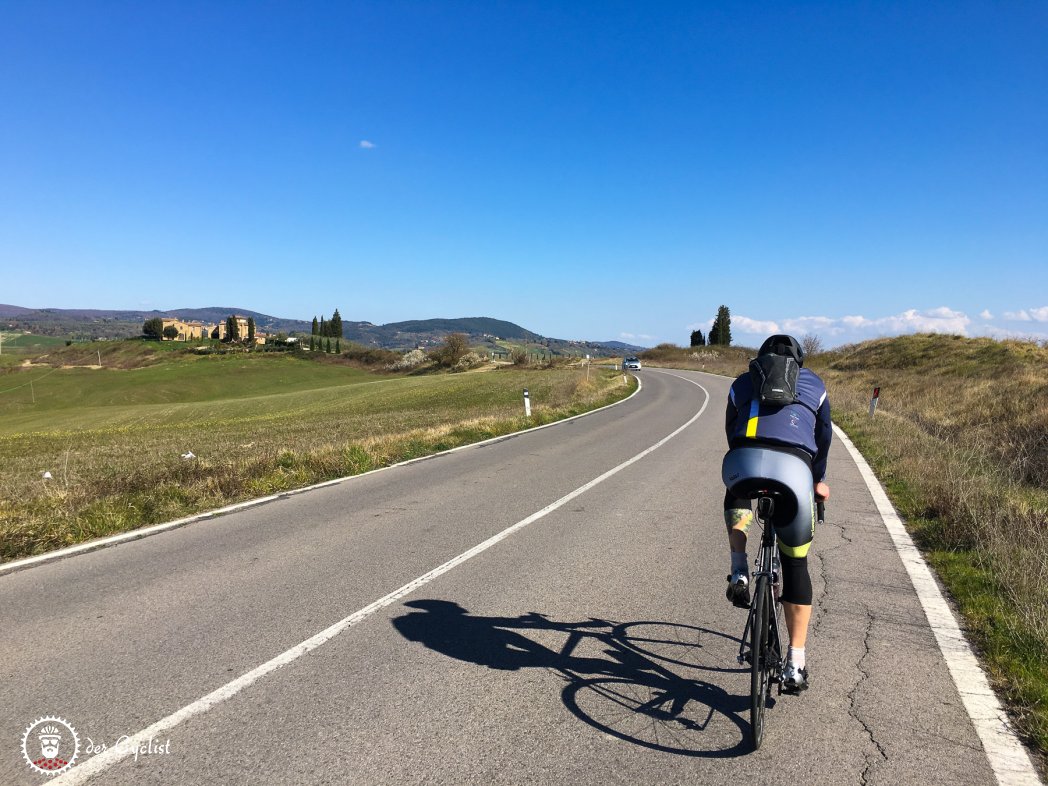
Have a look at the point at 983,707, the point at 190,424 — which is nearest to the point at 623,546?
the point at 983,707

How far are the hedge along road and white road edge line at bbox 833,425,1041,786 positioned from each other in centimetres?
7

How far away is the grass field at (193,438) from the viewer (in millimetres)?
7793

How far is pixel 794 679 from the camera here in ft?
10.6

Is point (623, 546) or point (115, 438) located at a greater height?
point (623, 546)

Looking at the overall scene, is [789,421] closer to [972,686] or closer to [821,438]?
[821,438]

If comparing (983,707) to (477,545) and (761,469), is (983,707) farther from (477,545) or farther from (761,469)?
(477,545)

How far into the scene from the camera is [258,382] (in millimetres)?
73125

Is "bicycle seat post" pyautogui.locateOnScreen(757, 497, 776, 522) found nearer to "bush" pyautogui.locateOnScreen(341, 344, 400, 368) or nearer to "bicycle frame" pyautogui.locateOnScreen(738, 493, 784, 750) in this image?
"bicycle frame" pyautogui.locateOnScreen(738, 493, 784, 750)

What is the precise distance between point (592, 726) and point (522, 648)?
979 millimetres

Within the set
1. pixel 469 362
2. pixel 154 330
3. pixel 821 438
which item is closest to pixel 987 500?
pixel 821 438

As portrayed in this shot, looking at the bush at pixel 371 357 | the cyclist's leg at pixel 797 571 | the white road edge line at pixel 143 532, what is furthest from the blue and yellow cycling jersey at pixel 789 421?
the bush at pixel 371 357

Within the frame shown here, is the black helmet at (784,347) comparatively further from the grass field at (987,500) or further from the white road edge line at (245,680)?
the white road edge line at (245,680)

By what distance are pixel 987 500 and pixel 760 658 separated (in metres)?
5.96

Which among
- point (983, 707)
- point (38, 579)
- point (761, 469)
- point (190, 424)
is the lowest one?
point (190, 424)
